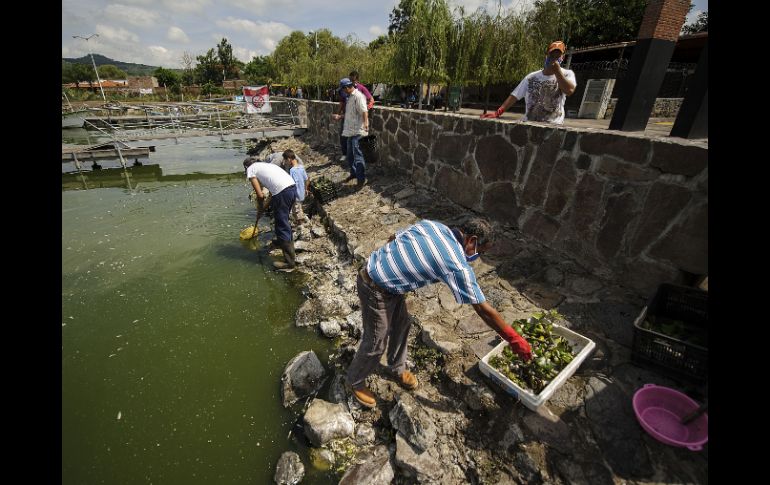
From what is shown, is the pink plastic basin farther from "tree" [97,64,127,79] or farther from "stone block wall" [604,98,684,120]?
"tree" [97,64,127,79]

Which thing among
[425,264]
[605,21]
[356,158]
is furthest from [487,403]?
[605,21]

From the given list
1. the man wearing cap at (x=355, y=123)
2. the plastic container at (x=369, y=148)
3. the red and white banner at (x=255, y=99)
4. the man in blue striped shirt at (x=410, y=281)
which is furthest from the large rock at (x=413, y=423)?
the red and white banner at (x=255, y=99)

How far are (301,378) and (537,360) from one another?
2.40 meters

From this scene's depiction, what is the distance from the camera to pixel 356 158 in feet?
24.3

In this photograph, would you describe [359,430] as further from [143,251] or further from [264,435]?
[143,251]

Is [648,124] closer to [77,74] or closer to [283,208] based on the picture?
[283,208]

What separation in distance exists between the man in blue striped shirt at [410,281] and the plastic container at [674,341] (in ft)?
3.46

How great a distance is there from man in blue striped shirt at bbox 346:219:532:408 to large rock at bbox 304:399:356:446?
0.22m

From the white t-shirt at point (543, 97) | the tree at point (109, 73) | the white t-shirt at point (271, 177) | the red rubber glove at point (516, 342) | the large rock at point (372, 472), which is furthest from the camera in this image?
the tree at point (109, 73)

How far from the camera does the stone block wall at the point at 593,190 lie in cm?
310

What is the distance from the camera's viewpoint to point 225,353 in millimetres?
4090

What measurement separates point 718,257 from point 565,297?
246 cm

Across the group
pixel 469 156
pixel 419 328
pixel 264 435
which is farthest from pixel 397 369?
pixel 469 156

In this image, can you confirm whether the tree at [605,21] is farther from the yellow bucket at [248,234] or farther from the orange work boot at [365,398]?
the orange work boot at [365,398]
